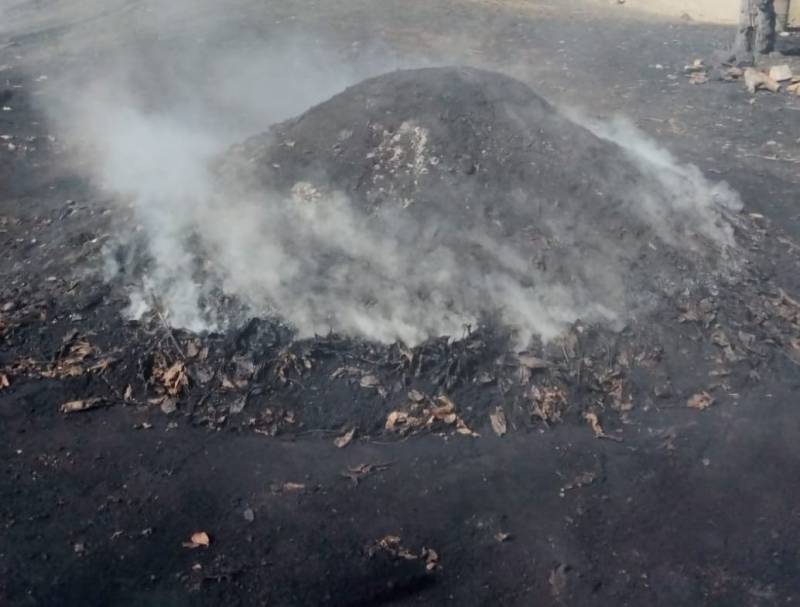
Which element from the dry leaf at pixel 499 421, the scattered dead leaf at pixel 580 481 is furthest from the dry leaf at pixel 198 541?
the scattered dead leaf at pixel 580 481

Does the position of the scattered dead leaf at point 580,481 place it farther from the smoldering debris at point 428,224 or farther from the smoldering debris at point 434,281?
the smoldering debris at point 428,224

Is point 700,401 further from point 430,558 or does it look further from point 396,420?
point 430,558

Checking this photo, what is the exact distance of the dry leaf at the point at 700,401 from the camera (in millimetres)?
7133

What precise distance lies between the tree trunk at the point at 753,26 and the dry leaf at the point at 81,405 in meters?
13.9

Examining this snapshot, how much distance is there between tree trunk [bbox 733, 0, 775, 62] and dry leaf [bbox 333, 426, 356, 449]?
12.7 meters

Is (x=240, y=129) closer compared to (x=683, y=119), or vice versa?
(x=240, y=129)

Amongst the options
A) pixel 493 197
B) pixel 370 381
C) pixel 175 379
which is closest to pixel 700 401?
pixel 493 197

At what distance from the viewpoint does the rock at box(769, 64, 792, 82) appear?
14711mm

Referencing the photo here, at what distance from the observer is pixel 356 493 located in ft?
20.3

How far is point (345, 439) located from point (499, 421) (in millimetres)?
1369

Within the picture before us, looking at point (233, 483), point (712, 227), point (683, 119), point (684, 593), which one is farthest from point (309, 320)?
point (683, 119)

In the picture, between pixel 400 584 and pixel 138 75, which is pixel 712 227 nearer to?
pixel 400 584

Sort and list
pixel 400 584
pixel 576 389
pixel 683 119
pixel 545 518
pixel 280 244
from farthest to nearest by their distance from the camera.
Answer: pixel 683 119 → pixel 280 244 → pixel 576 389 → pixel 545 518 → pixel 400 584

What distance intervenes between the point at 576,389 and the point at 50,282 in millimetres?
5423
